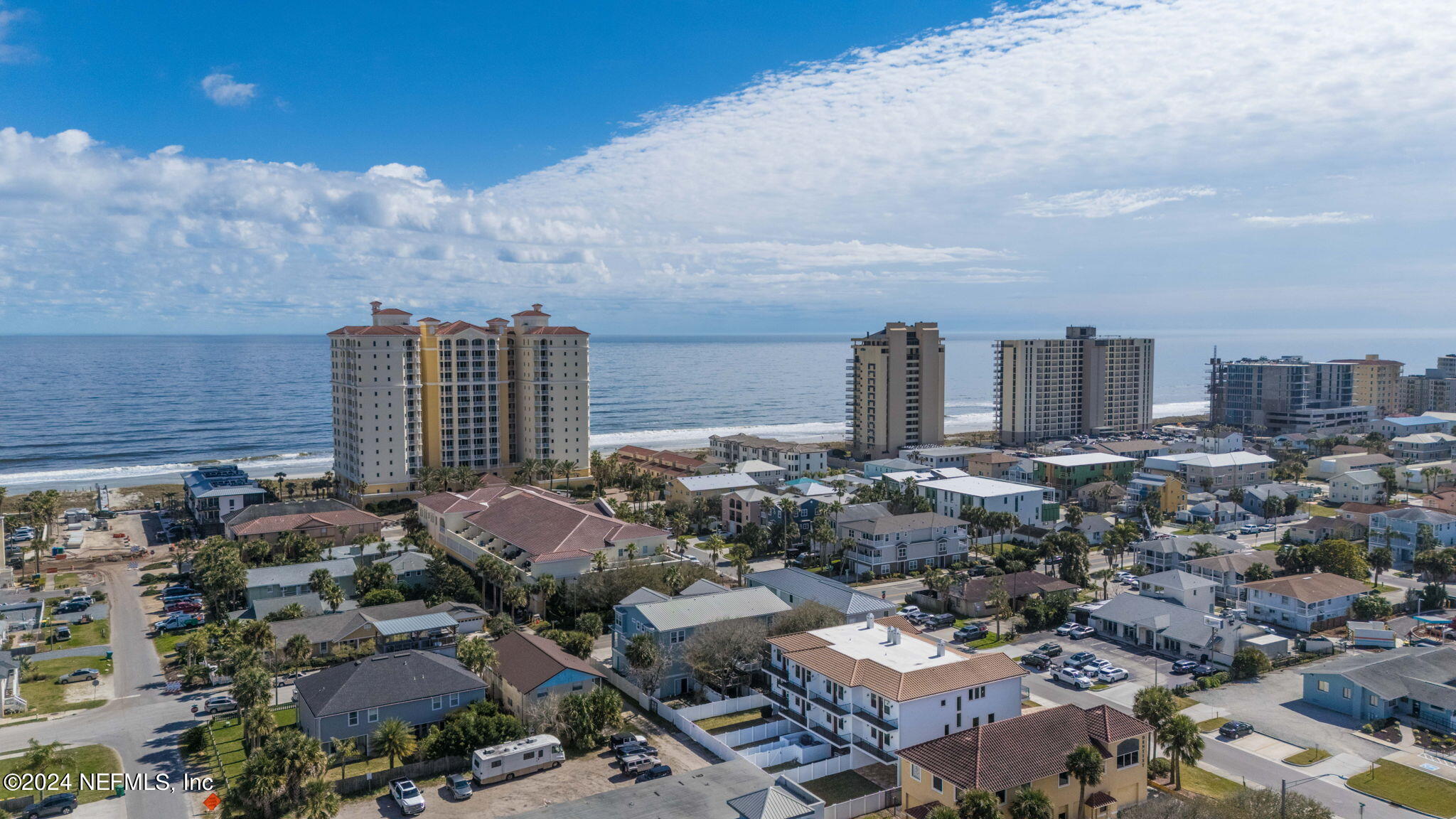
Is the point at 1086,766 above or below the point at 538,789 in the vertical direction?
above

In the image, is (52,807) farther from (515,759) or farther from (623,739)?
(623,739)

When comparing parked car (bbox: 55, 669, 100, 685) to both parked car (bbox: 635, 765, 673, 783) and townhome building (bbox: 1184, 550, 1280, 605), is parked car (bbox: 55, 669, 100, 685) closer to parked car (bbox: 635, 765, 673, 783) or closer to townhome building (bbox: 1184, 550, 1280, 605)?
parked car (bbox: 635, 765, 673, 783)

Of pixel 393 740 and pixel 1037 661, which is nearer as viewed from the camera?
pixel 393 740

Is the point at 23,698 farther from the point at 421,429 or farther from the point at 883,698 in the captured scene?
the point at 421,429

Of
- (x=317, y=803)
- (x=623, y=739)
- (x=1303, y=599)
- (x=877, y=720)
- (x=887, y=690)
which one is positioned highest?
(x=887, y=690)

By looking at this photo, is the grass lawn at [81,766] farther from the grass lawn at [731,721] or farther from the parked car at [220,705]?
the grass lawn at [731,721]

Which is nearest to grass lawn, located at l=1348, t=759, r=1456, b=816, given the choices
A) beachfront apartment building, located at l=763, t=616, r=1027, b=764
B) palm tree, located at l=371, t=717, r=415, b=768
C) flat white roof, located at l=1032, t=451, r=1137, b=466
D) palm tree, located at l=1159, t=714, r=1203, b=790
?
palm tree, located at l=1159, t=714, r=1203, b=790

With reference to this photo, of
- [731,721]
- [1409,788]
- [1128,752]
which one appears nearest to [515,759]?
[731,721]

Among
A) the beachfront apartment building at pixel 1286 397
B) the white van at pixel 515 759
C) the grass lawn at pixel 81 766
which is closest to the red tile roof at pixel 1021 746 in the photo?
the white van at pixel 515 759
